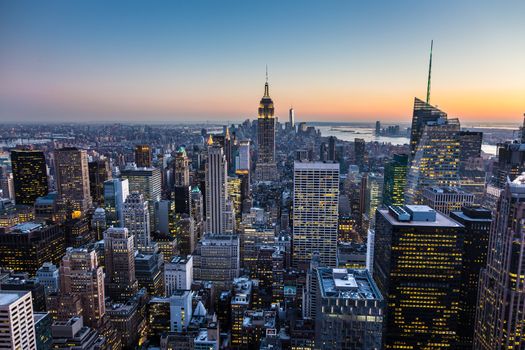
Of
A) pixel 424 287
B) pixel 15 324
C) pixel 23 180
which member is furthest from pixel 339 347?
pixel 23 180

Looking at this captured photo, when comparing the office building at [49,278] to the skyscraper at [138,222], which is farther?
the skyscraper at [138,222]

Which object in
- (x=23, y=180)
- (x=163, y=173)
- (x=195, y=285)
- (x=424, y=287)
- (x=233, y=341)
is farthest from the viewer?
(x=163, y=173)

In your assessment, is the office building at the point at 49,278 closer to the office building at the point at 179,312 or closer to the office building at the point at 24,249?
the office building at the point at 24,249

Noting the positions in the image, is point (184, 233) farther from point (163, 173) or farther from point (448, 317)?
point (448, 317)

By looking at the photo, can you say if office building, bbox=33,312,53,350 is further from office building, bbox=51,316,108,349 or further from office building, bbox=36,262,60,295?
office building, bbox=36,262,60,295

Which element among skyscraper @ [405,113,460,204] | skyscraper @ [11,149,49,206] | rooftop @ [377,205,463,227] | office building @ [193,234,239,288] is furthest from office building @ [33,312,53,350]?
skyscraper @ [405,113,460,204]

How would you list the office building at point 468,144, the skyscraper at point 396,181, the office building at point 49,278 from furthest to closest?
the skyscraper at point 396,181 → the office building at point 468,144 → the office building at point 49,278

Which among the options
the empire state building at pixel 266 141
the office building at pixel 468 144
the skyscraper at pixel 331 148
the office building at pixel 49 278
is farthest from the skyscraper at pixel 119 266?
the skyscraper at pixel 331 148
